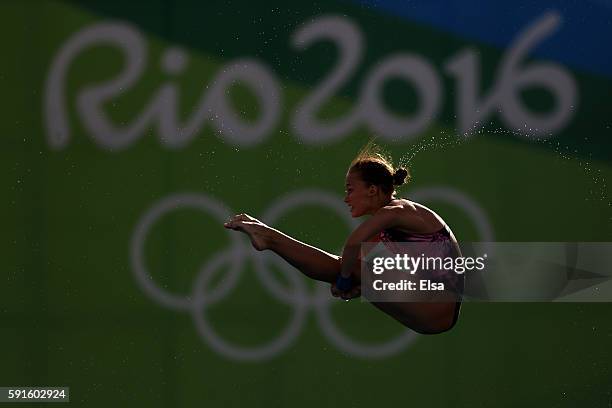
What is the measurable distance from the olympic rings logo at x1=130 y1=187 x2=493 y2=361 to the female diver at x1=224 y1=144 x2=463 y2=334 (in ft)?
1.98

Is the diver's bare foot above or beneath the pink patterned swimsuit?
above

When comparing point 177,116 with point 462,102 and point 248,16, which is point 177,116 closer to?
point 248,16

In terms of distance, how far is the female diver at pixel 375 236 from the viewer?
4.98 metres

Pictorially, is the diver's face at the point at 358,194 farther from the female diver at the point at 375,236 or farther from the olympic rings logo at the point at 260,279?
the olympic rings logo at the point at 260,279

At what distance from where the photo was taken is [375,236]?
5.02m

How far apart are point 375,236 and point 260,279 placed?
111 centimetres

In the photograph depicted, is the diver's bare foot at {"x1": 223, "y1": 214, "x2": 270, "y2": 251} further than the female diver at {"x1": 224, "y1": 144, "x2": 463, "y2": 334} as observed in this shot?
Yes

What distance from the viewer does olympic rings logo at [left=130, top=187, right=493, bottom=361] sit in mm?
5863

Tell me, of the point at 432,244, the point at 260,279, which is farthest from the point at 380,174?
the point at 260,279

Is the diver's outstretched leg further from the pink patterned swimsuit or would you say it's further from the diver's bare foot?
the pink patterned swimsuit

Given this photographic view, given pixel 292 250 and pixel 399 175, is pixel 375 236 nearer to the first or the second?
pixel 399 175

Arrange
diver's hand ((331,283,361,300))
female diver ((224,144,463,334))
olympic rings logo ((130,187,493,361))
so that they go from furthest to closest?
olympic rings logo ((130,187,493,361)), diver's hand ((331,283,361,300)), female diver ((224,144,463,334))

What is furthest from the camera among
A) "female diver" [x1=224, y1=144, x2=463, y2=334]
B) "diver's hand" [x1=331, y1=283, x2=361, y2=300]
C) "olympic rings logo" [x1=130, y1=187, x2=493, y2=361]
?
"olympic rings logo" [x1=130, y1=187, x2=493, y2=361]

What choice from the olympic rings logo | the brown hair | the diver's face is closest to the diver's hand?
the diver's face
